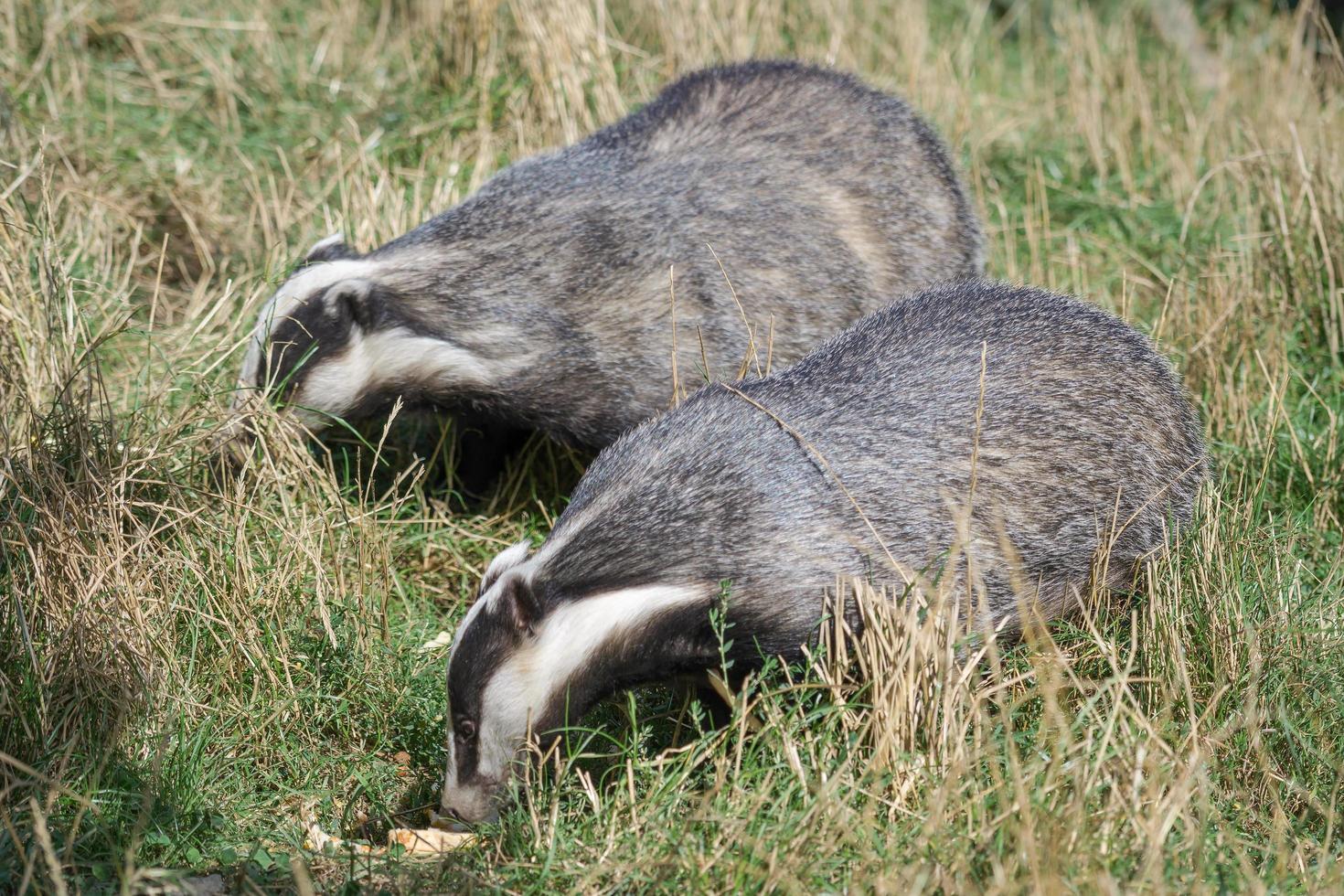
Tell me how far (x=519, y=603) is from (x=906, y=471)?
1.13m

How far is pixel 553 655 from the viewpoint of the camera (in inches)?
135

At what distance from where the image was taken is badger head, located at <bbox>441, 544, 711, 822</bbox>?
11.3 ft

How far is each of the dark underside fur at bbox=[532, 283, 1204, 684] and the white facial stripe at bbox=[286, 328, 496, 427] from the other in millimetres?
1035

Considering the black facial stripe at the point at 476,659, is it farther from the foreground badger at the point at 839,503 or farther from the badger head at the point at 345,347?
the badger head at the point at 345,347

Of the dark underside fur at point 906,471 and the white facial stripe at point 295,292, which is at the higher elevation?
the white facial stripe at point 295,292

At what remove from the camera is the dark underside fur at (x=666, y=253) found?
4770 mm

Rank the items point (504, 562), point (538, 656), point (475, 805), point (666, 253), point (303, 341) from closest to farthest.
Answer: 1. point (538, 656)
2. point (475, 805)
3. point (504, 562)
4. point (303, 341)
5. point (666, 253)

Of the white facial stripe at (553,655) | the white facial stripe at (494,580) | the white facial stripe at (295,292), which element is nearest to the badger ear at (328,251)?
the white facial stripe at (295,292)

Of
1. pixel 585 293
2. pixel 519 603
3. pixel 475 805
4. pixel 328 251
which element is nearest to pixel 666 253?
pixel 585 293

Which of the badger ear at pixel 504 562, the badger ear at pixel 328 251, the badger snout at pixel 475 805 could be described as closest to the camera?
the badger snout at pixel 475 805

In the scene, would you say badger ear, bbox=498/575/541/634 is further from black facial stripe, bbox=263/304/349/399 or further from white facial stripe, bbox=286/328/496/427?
black facial stripe, bbox=263/304/349/399

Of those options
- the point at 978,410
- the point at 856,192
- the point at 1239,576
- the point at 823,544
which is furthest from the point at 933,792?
the point at 856,192

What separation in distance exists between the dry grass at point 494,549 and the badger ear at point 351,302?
1.47 feet

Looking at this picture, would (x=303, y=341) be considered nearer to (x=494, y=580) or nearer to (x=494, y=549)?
(x=494, y=549)
